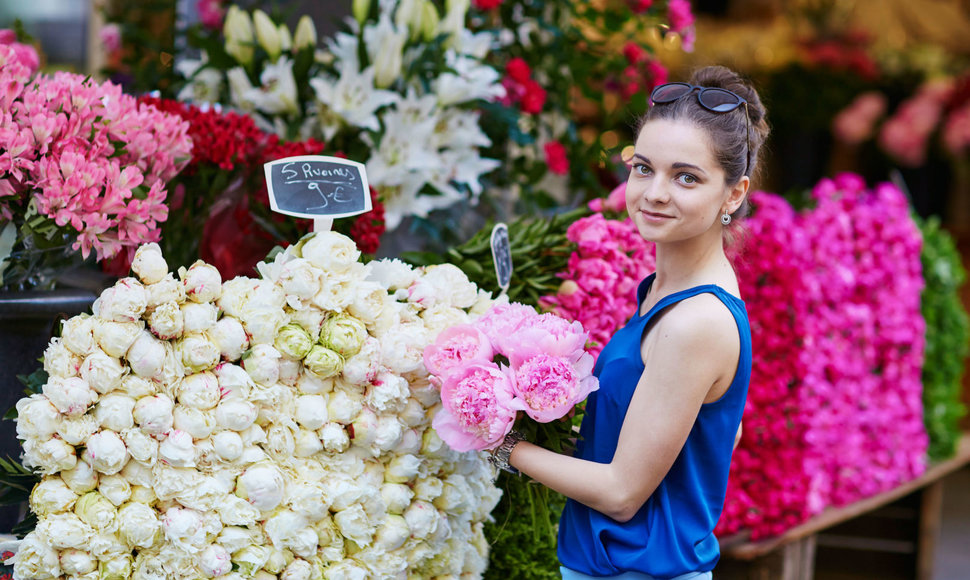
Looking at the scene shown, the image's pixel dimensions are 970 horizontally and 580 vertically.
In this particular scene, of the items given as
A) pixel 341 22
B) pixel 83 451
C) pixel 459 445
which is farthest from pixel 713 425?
pixel 341 22

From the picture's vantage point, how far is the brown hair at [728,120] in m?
1.46

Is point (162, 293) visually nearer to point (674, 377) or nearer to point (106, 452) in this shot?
point (106, 452)

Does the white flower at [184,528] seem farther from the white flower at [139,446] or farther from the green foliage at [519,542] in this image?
the green foliage at [519,542]

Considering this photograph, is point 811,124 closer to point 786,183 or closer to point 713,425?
point 786,183

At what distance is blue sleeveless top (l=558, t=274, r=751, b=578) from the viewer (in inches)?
57.6

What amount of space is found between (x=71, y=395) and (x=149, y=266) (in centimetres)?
21

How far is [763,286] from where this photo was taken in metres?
2.82

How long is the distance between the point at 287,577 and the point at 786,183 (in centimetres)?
557

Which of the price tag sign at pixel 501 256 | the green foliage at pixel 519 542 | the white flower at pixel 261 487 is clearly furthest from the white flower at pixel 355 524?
the price tag sign at pixel 501 256

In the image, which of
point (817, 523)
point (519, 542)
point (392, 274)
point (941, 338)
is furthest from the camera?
point (941, 338)

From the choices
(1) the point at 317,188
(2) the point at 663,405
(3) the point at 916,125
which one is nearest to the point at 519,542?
(2) the point at 663,405

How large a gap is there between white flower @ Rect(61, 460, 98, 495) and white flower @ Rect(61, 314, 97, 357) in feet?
0.52

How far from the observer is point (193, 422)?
4.59ft

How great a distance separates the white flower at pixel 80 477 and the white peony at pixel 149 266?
0.27 m
